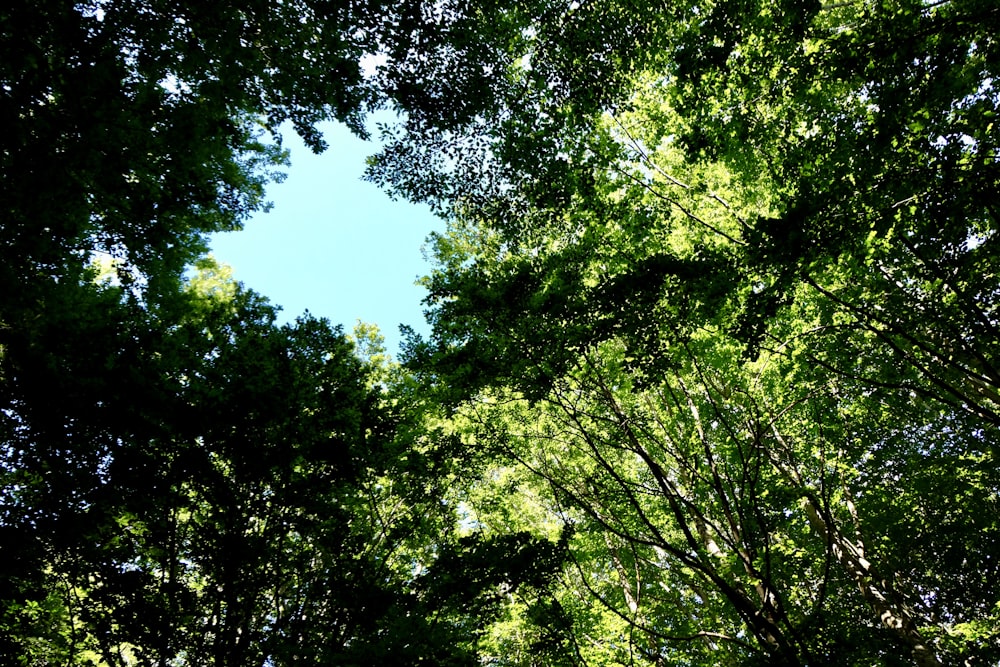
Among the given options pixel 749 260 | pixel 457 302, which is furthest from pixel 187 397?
pixel 749 260

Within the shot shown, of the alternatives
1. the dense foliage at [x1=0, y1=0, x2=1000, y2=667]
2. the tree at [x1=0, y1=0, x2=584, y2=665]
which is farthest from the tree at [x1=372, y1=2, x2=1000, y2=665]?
the tree at [x1=0, y1=0, x2=584, y2=665]

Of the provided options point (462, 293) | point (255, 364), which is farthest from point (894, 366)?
point (255, 364)

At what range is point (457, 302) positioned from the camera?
661 centimetres

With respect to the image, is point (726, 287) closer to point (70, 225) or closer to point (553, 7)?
point (553, 7)

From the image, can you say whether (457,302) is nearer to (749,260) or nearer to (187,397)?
(749,260)

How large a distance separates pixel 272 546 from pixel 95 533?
2455 mm

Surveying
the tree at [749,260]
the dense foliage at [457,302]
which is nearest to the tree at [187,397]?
the dense foliage at [457,302]

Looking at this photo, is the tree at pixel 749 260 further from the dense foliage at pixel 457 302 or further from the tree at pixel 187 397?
the tree at pixel 187 397

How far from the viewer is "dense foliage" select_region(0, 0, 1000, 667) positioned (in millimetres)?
4891

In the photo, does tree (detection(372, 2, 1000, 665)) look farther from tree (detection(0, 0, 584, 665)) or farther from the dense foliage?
tree (detection(0, 0, 584, 665))

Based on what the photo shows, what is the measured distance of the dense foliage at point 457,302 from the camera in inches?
193

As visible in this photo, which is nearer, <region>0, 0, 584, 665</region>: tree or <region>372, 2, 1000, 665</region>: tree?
<region>372, 2, 1000, 665</region>: tree

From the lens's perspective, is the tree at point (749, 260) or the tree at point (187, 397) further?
the tree at point (187, 397)

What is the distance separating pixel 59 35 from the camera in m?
4.66
